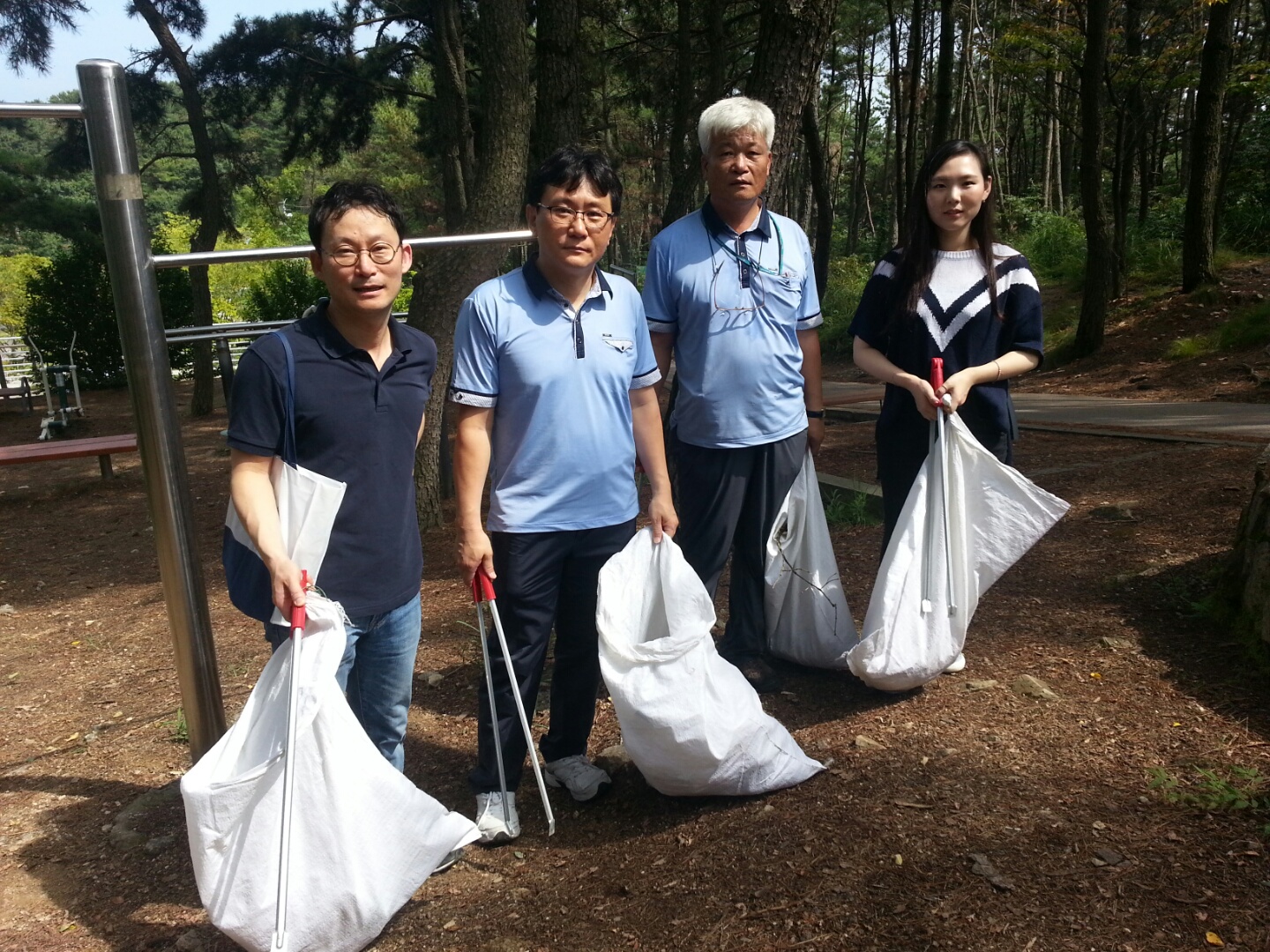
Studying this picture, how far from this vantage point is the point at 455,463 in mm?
2541

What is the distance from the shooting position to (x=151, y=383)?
259 centimetres

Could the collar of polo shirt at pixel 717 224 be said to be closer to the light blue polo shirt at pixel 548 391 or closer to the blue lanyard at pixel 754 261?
the blue lanyard at pixel 754 261

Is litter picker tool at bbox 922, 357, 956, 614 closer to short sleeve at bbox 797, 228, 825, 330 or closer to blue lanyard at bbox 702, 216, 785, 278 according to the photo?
short sleeve at bbox 797, 228, 825, 330

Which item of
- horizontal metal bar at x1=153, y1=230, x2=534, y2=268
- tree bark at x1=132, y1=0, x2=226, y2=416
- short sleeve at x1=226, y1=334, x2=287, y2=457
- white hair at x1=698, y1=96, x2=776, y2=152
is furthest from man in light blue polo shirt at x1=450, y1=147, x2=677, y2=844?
tree bark at x1=132, y1=0, x2=226, y2=416

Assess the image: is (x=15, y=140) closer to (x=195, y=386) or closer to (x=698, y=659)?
(x=195, y=386)

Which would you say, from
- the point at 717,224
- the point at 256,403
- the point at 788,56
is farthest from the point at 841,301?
the point at 256,403

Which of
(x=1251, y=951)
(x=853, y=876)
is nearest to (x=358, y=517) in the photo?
(x=853, y=876)

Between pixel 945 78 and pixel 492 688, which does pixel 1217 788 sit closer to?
pixel 492 688

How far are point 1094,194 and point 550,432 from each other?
11.2 metres

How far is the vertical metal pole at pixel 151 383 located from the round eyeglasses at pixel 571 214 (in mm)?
987

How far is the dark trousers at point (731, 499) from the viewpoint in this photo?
10.3 feet

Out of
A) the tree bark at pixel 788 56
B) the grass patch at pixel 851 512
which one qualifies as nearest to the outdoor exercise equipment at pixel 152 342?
the tree bark at pixel 788 56

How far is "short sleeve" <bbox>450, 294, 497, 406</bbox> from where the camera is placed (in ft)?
8.06

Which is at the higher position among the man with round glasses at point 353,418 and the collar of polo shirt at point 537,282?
the collar of polo shirt at point 537,282
